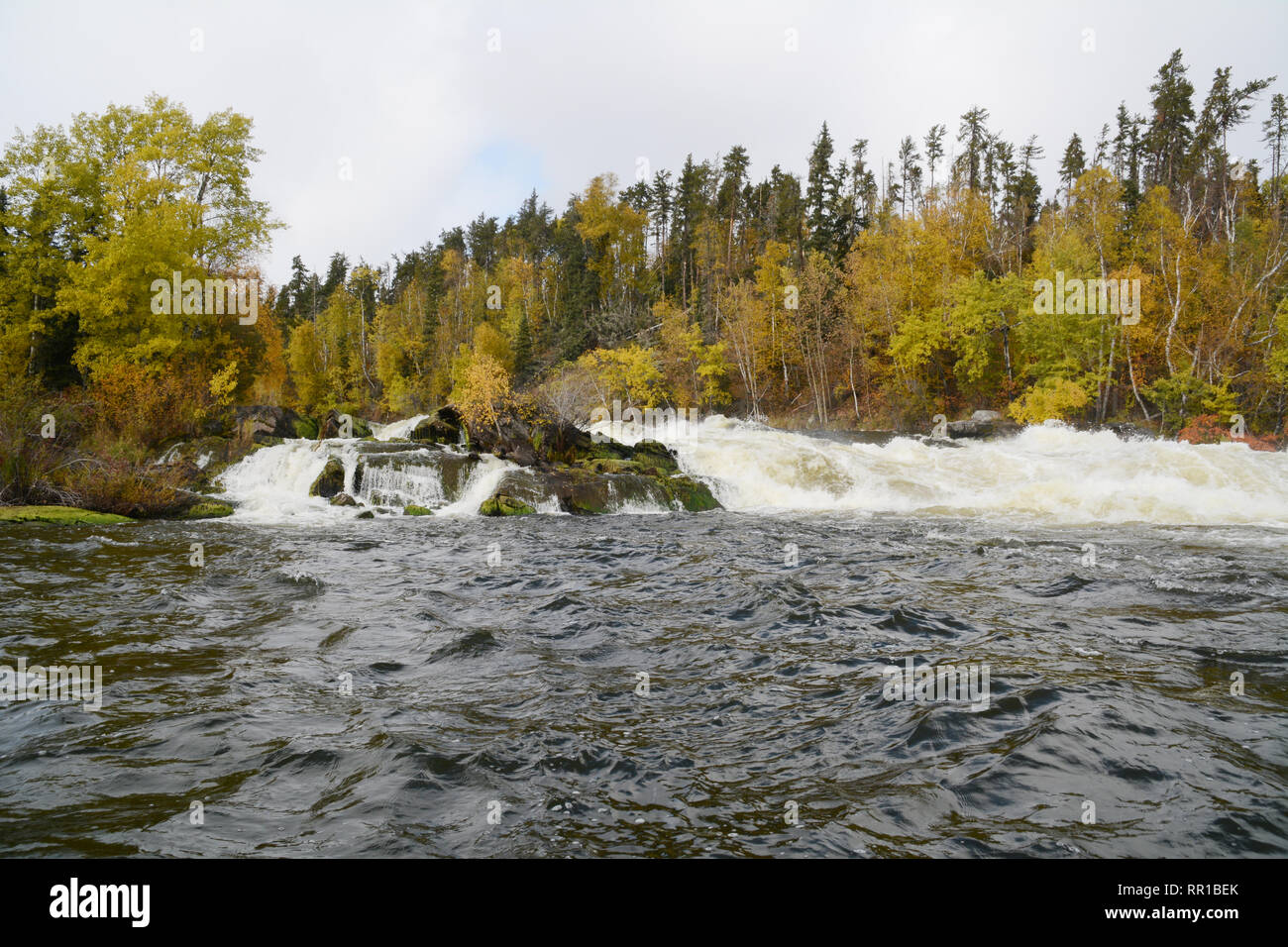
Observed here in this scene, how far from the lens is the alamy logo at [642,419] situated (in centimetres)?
3578

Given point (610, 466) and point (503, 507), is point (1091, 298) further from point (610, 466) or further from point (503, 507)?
point (503, 507)

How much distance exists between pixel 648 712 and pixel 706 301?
55.3 meters

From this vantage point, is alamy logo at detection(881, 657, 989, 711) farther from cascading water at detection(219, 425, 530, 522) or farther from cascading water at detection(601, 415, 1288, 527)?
cascading water at detection(219, 425, 530, 522)

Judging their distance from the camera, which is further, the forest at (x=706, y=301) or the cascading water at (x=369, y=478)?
the forest at (x=706, y=301)

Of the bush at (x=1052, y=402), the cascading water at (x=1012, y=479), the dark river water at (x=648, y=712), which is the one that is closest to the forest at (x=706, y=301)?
the bush at (x=1052, y=402)

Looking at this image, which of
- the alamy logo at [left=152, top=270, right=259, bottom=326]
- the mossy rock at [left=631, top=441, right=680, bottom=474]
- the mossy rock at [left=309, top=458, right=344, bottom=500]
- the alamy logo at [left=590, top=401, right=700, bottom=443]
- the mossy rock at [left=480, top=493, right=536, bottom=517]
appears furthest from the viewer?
the alamy logo at [left=590, top=401, right=700, bottom=443]

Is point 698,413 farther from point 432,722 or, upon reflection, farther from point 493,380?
point 432,722

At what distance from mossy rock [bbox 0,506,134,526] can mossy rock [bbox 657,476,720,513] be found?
568 inches

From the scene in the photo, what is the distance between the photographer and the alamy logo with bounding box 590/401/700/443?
3578 cm

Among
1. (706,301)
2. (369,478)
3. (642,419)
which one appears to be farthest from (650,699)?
(706,301)

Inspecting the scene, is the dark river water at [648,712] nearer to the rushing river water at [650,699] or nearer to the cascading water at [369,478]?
the rushing river water at [650,699]
